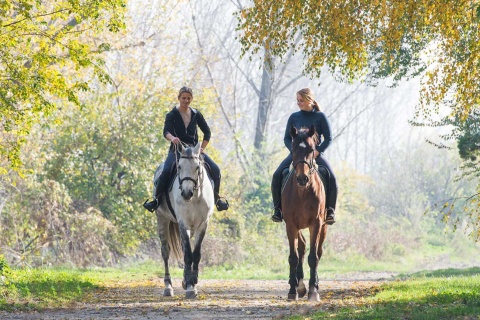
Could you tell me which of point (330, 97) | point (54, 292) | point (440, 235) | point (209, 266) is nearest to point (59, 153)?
point (209, 266)

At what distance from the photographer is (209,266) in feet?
93.5

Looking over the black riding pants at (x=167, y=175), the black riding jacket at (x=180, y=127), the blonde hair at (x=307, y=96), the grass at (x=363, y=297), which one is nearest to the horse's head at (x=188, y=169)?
the black riding pants at (x=167, y=175)

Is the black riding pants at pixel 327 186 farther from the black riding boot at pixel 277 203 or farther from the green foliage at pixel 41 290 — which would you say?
the green foliage at pixel 41 290

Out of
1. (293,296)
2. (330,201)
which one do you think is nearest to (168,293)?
(293,296)

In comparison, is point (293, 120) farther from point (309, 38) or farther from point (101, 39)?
point (101, 39)

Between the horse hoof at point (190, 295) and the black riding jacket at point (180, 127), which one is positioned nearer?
the horse hoof at point (190, 295)

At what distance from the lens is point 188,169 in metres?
12.4

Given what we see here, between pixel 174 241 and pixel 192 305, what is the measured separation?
10.7ft

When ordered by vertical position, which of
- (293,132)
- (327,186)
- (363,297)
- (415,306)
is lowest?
(415,306)

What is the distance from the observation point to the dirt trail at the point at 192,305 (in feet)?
34.4

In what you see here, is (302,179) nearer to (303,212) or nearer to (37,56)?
(303,212)

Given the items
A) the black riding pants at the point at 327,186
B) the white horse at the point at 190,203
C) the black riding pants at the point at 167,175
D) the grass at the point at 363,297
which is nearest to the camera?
the grass at the point at 363,297

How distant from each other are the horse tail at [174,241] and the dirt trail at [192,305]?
25.7 inches

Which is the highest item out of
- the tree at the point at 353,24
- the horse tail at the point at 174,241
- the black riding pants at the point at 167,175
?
the tree at the point at 353,24
